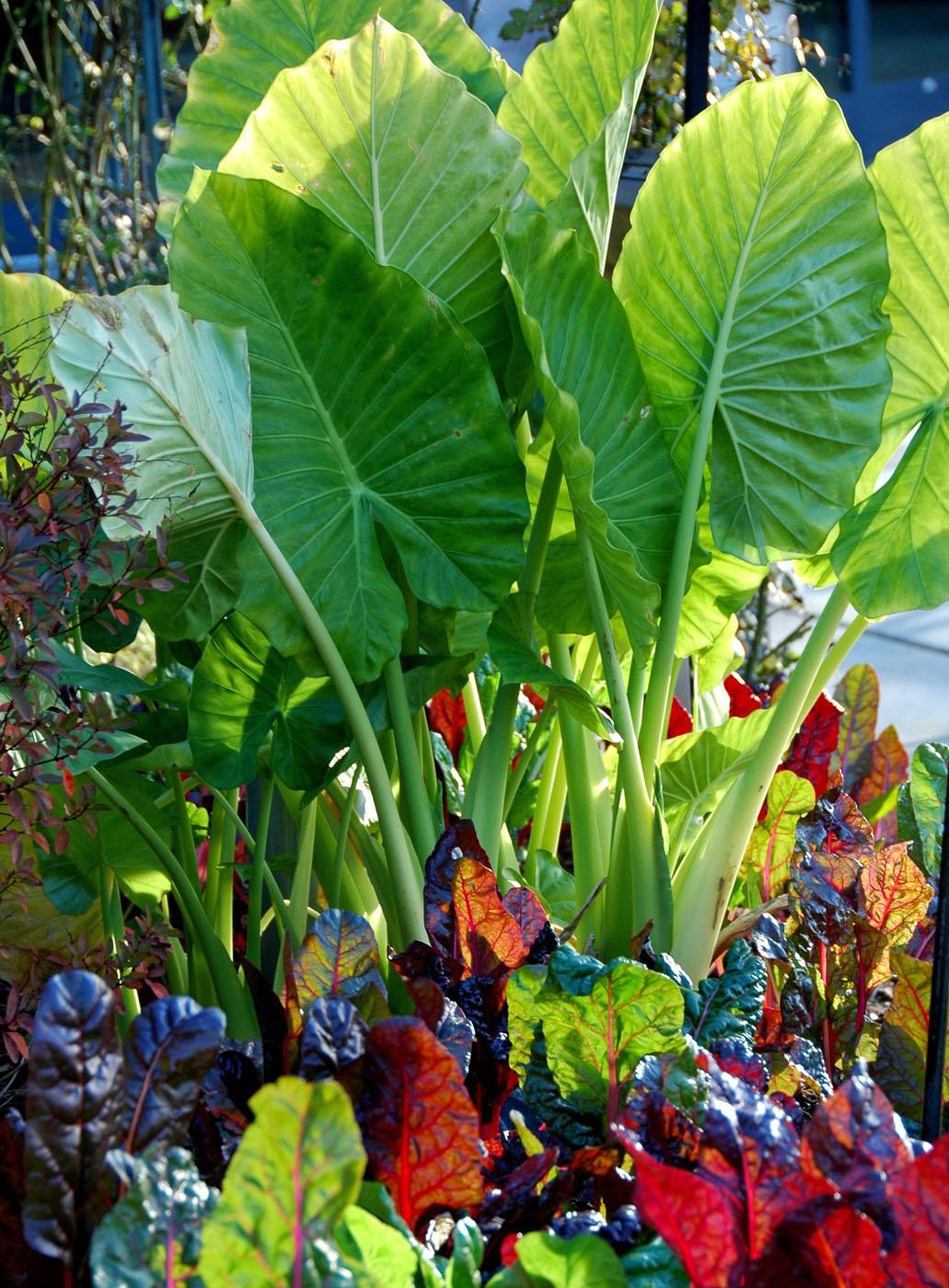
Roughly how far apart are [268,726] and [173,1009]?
0.63 meters

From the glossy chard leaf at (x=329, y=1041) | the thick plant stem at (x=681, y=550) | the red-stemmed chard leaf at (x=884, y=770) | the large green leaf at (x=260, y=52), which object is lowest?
the glossy chard leaf at (x=329, y=1041)

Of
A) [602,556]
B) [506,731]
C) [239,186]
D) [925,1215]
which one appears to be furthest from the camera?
[506,731]

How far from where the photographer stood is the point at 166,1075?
2.48 ft

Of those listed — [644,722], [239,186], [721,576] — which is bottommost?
[644,722]

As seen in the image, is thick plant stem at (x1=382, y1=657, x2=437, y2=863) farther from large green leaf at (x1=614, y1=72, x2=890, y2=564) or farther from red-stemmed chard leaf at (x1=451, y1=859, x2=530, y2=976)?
large green leaf at (x1=614, y1=72, x2=890, y2=564)

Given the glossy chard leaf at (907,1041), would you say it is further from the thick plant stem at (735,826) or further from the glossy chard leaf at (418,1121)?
the glossy chard leaf at (418,1121)

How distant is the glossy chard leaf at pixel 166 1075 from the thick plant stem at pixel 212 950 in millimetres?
559

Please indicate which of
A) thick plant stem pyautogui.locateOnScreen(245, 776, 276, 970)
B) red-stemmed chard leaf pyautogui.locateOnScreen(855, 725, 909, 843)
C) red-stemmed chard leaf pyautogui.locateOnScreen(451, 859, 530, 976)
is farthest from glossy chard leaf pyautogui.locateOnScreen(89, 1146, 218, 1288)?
red-stemmed chard leaf pyautogui.locateOnScreen(855, 725, 909, 843)

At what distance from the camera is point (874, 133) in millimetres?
5945

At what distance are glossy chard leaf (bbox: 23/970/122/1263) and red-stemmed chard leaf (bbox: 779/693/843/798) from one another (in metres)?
1.18

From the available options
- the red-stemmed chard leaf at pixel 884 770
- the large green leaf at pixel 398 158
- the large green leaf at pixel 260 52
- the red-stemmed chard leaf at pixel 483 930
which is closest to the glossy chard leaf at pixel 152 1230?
the red-stemmed chard leaf at pixel 483 930

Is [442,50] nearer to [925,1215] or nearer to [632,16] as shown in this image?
[632,16]

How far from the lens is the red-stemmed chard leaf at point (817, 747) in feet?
5.74

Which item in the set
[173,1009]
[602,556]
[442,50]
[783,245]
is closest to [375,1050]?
[173,1009]
